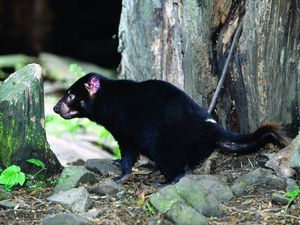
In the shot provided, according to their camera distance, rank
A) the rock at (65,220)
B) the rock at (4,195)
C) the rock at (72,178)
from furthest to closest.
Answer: the rock at (72,178) → the rock at (4,195) → the rock at (65,220)

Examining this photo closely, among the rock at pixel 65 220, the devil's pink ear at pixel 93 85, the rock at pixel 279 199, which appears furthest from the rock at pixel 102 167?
the rock at pixel 279 199

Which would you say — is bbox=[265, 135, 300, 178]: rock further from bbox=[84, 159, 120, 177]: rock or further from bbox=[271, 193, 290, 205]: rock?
bbox=[84, 159, 120, 177]: rock

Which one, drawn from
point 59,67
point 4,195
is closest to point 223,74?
point 4,195

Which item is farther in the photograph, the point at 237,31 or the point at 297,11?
the point at 237,31

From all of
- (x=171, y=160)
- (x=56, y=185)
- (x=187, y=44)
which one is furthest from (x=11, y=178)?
(x=187, y=44)

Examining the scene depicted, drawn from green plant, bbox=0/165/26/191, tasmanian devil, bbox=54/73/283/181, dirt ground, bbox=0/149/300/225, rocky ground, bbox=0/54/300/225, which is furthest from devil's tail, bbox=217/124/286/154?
green plant, bbox=0/165/26/191

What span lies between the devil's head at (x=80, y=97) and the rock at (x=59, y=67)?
654 centimetres

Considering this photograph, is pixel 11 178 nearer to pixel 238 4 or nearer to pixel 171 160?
pixel 171 160

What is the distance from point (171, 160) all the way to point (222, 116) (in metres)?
0.84

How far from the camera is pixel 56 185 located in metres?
4.29

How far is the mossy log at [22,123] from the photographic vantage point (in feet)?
14.7

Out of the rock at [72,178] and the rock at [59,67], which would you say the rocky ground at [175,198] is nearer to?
the rock at [72,178]

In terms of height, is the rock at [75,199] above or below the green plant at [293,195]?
below

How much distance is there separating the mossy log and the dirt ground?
0.91 feet
